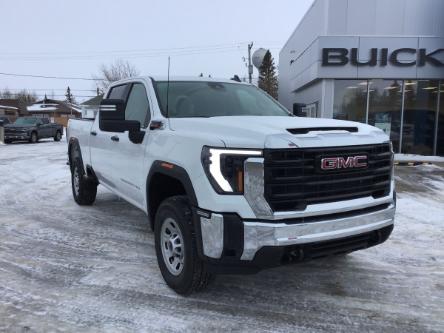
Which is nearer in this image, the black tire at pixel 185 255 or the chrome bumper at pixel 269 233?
the chrome bumper at pixel 269 233

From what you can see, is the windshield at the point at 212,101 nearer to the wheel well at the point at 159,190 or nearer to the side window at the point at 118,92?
the wheel well at the point at 159,190

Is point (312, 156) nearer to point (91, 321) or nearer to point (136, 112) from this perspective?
point (91, 321)

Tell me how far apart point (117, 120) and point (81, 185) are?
10.5ft

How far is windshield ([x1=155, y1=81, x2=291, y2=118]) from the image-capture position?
460 centimetres

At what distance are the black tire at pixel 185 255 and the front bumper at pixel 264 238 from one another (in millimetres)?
195

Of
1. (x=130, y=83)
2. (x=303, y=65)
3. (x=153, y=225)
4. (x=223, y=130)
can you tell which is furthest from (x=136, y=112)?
(x=303, y=65)

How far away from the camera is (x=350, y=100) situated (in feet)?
58.1

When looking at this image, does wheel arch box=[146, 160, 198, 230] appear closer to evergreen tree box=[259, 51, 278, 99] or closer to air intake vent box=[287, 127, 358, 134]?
air intake vent box=[287, 127, 358, 134]

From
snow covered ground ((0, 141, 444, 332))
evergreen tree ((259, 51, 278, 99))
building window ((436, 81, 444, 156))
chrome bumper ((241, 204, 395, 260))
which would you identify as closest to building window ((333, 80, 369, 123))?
building window ((436, 81, 444, 156))

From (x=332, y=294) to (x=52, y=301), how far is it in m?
2.45

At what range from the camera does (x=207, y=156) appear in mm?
3336

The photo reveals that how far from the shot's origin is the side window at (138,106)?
469cm

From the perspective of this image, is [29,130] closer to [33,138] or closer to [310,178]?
[33,138]

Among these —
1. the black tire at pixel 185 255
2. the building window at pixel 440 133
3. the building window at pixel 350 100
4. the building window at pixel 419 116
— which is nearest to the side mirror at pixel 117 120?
the black tire at pixel 185 255
